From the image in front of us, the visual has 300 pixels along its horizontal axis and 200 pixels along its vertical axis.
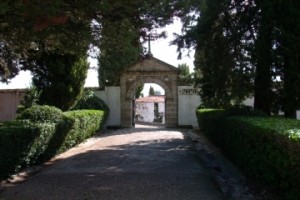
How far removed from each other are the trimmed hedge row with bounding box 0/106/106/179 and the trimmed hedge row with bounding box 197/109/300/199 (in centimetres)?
478

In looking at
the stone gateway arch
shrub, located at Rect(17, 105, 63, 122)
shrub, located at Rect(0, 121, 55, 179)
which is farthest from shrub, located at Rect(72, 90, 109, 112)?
shrub, located at Rect(0, 121, 55, 179)

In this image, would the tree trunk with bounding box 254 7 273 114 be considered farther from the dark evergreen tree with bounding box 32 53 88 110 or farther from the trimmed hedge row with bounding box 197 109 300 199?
the dark evergreen tree with bounding box 32 53 88 110

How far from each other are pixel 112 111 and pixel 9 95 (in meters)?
6.24

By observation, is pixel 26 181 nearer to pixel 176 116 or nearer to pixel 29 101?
pixel 29 101

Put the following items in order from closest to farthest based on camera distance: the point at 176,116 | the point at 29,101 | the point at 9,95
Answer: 1. the point at 29,101
2. the point at 9,95
3. the point at 176,116

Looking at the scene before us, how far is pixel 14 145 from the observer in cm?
937

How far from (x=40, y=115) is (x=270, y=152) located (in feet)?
24.8

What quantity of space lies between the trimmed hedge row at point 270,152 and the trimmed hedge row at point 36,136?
478 cm

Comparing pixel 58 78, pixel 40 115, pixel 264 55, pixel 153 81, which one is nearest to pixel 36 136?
pixel 40 115

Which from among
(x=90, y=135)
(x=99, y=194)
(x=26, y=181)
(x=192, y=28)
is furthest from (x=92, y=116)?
(x=99, y=194)

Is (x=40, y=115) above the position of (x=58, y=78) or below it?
below

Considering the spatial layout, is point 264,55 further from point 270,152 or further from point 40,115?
point 40,115

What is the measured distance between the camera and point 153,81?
28.1 metres

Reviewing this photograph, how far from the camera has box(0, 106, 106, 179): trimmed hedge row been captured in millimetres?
9219
